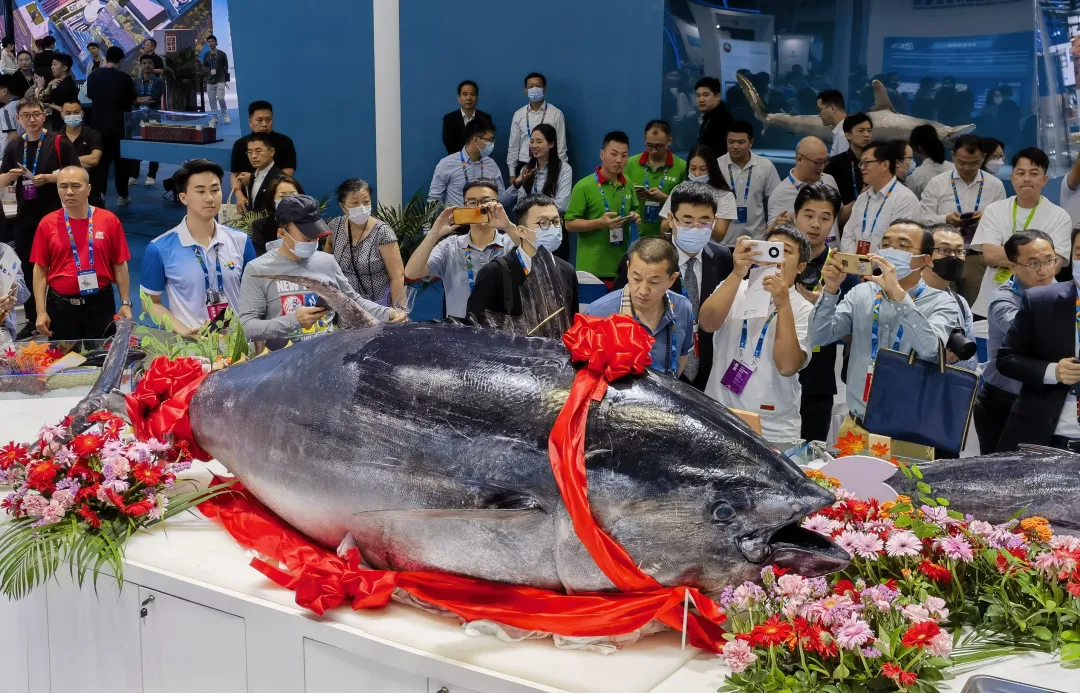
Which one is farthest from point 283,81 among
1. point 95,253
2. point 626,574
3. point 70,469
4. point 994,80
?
point 626,574

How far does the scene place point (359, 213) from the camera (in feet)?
24.4

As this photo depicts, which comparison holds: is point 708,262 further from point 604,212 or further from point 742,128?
point 742,128

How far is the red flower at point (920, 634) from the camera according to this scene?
2689 millimetres

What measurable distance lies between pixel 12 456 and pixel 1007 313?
5080mm

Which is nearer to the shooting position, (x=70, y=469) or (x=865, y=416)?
(x=70, y=469)

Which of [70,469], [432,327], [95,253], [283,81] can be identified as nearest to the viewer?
[432,327]

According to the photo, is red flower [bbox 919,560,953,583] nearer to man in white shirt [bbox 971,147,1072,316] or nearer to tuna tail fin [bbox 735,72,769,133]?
man in white shirt [bbox 971,147,1072,316]

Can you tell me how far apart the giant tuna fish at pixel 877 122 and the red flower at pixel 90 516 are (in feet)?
32.3

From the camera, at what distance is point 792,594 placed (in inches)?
110

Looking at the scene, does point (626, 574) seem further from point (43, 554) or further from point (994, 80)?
point (994, 80)

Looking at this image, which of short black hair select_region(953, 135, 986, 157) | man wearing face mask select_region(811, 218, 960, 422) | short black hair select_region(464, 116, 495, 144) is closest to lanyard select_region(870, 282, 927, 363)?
man wearing face mask select_region(811, 218, 960, 422)

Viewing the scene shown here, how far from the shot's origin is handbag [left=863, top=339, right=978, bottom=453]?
15.7ft

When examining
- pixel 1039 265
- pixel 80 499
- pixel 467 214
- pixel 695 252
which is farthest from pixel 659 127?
pixel 80 499

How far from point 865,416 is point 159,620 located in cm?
323
